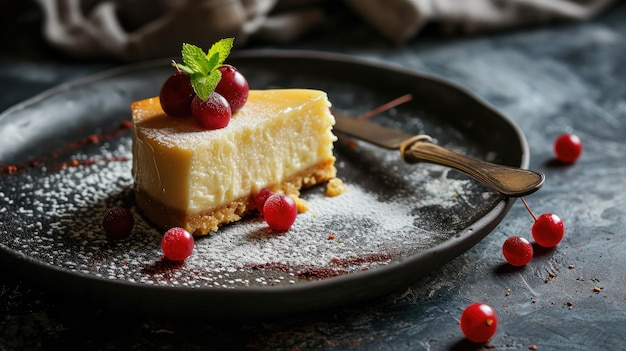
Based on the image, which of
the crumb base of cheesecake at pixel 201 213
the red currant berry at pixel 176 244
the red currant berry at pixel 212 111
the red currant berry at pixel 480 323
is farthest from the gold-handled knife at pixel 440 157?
the red currant berry at pixel 176 244

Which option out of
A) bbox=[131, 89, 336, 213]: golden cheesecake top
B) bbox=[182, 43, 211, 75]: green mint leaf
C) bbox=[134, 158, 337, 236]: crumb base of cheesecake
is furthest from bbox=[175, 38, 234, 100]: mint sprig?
bbox=[134, 158, 337, 236]: crumb base of cheesecake

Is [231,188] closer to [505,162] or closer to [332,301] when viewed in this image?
[332,301]

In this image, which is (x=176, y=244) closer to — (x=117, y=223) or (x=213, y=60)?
(x=117, y=223)

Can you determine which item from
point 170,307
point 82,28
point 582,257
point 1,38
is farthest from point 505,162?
point 1,38

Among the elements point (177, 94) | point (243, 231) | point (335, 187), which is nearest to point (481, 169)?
point (335, 187)

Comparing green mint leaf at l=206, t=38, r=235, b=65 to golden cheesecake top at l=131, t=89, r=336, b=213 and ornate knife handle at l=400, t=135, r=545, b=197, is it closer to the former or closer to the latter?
golden cheesecake top at l=131, t=89, r=336, b=213
